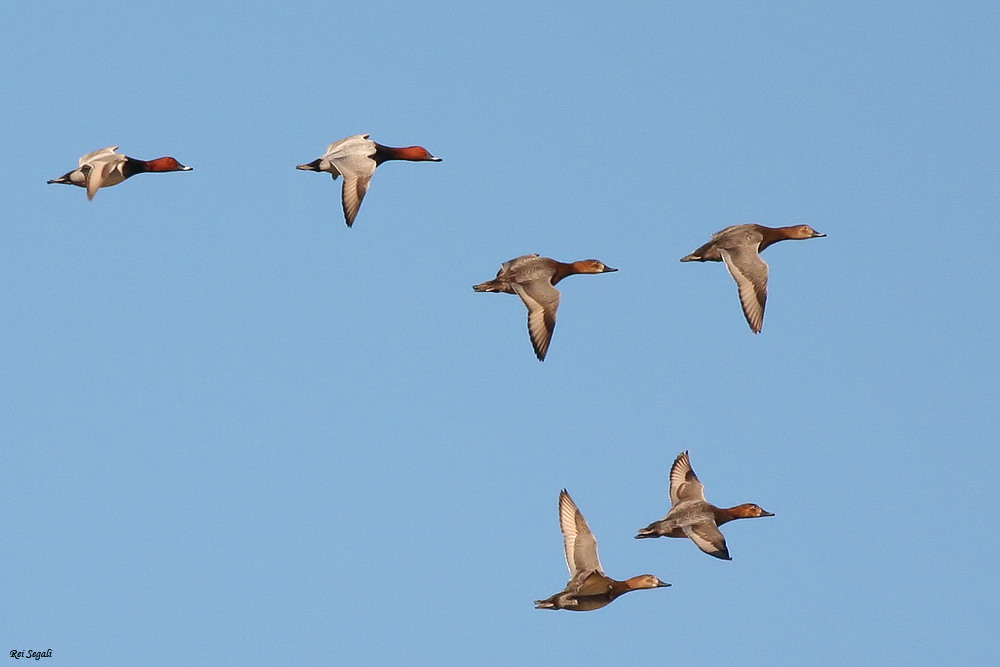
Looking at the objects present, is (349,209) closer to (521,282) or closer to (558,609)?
(521,282)

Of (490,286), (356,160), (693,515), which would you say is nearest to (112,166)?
(356,160)

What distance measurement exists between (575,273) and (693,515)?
4842mm

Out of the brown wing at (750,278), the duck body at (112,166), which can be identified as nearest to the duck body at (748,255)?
the brown wing at (750,278)

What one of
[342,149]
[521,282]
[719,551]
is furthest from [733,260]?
[342,149]

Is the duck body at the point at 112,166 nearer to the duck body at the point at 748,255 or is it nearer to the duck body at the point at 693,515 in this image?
the duck body at the point at 748,255

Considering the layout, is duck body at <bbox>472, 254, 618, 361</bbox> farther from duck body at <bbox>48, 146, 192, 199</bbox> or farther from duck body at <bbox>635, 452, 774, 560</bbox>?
duck body at <bbox>48, 146, 192, 199</bbox>

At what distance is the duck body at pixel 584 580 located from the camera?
25.1m

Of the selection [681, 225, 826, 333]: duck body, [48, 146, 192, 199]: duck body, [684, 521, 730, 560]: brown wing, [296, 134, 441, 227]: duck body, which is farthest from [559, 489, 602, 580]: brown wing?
[48, 146, 192, 199]: duck body

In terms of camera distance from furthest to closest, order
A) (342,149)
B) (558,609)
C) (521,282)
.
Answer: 1. (342,149)
2. (521,282)
3. (558,609)

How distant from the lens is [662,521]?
26.6 metres

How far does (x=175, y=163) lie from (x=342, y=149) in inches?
121

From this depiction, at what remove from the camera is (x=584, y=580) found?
25219 millimetres

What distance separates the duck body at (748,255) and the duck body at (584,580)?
Result: 470 cm

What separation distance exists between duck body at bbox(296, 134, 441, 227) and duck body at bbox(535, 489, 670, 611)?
6.67m
